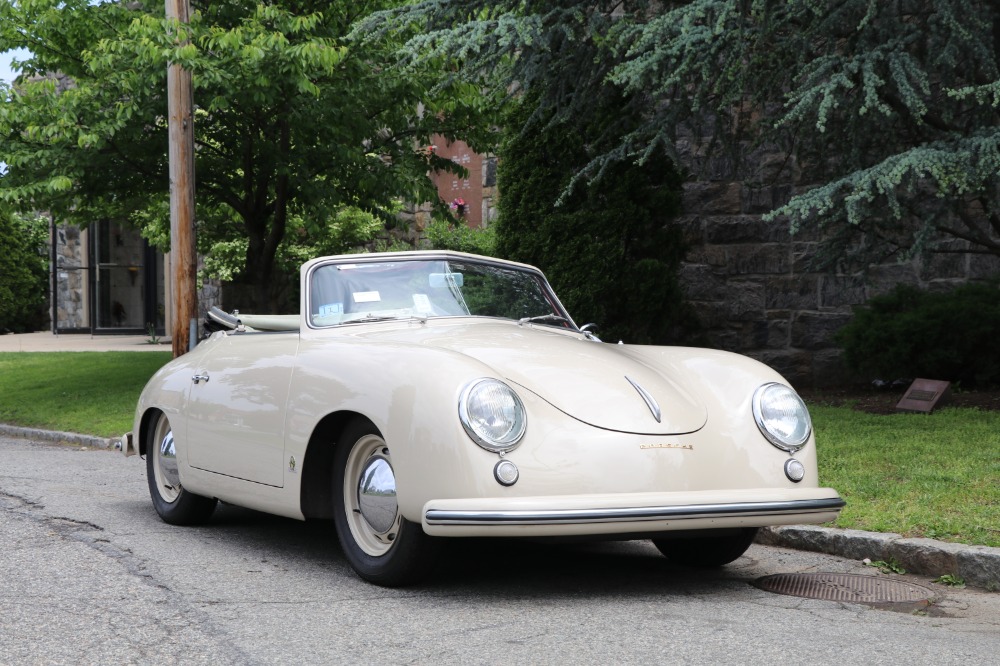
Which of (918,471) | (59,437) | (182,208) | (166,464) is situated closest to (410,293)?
(166,464)

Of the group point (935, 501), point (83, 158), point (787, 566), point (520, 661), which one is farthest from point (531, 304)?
point (83, 158)

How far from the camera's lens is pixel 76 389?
16.3 meters

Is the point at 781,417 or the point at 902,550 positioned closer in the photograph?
the point at 781,417

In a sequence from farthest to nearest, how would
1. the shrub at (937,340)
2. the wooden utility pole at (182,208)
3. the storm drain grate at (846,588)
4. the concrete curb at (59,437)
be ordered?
1. the wooden utility pole at (182,208)
2. the concrete curb at (59,437)
3. the shrub at (937,340)
4. the storm drain grate at (846,588)

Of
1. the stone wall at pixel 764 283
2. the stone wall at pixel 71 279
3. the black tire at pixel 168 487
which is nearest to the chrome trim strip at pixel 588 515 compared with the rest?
the black tire at pixel 168 487

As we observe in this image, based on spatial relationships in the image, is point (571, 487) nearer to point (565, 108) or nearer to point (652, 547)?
point (652, 547)

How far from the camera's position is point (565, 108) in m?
11.9

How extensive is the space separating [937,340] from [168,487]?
7628 millimetres

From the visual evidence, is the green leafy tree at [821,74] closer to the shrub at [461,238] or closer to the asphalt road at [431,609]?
the asphalt road at [431,609]

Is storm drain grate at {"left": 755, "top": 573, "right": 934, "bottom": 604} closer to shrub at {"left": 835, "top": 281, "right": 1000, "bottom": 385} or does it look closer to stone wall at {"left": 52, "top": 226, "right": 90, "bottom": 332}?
shrub at {"left": 835, "top": 281, "right": 1000, "bottom": 385}

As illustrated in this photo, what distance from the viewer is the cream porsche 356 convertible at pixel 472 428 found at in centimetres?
471

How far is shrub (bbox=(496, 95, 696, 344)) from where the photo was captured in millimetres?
13281

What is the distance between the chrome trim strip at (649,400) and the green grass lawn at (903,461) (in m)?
1.80

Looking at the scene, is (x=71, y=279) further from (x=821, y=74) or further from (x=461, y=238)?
(x=821, y=74)
